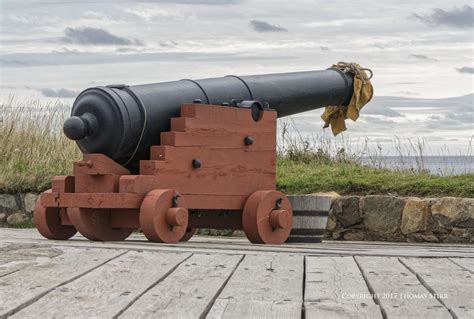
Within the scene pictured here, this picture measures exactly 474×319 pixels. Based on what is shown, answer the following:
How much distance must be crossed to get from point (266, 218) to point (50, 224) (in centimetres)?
167

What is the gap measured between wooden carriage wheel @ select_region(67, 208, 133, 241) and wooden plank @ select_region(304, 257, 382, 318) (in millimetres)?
2502

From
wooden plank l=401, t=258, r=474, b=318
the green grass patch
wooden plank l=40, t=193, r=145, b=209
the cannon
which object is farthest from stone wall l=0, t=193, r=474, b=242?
wooden plank l=401, t=258, r=474, b=318

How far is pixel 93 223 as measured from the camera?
7.11 m

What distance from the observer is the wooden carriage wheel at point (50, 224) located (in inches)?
290

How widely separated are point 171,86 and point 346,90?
2.73 m

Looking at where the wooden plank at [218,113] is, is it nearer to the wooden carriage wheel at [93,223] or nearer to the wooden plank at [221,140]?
the wooden plank at [221,140]

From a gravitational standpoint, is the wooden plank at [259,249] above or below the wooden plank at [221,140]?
below

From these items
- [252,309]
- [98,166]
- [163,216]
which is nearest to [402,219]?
[163,216]

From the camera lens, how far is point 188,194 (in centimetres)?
718

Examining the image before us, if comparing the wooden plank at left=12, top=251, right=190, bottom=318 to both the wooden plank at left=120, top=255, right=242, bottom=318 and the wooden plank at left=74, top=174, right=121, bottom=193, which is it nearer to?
the wooden plank at left=120, top=255, right=242, bottom=318

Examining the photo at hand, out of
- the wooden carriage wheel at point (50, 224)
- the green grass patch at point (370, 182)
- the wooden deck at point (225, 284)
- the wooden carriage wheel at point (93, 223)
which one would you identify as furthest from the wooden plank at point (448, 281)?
the green grass patch at point (370, 182)

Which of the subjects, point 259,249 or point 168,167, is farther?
point 168,167

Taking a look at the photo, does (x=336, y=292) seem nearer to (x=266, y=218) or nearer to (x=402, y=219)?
(x=266, y=218)

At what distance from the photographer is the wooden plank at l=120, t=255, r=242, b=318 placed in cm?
337
